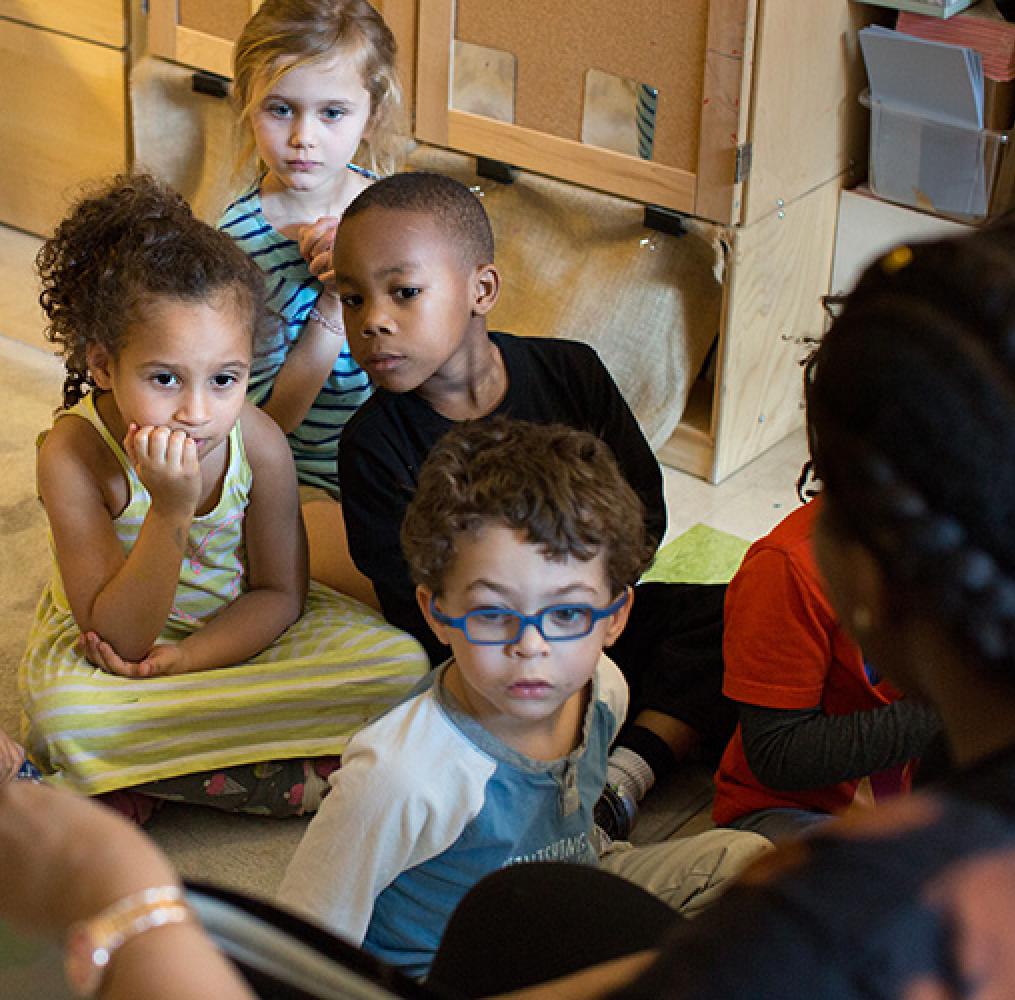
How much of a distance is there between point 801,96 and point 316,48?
68cm

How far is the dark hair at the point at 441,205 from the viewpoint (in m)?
1.66

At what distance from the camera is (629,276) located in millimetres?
2230

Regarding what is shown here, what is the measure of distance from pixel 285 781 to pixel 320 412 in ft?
1.94

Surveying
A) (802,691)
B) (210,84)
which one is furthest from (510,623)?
(210,84)

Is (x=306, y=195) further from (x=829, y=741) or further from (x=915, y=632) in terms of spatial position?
(x=915, y=632)

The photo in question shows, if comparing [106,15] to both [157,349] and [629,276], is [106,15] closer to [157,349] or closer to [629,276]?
[629,276]

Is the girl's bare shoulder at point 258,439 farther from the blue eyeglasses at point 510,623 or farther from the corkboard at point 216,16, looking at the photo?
the corkboard at point 216,16

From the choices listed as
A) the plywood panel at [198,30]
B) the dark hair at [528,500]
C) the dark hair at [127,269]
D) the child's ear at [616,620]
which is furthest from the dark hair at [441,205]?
the plywood panel at [198,30]

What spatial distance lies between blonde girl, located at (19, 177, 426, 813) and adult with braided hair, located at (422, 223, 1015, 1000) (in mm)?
1007

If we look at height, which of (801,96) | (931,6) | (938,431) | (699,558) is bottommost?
(699,558)

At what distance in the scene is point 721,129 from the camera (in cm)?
205

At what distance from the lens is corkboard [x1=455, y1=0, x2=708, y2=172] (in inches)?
80.9

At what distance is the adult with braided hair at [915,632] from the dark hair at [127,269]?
1.04 metres

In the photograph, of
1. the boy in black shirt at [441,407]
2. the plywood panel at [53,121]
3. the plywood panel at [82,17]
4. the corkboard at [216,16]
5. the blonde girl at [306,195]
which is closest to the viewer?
the boy in black shirt at [441,407]
